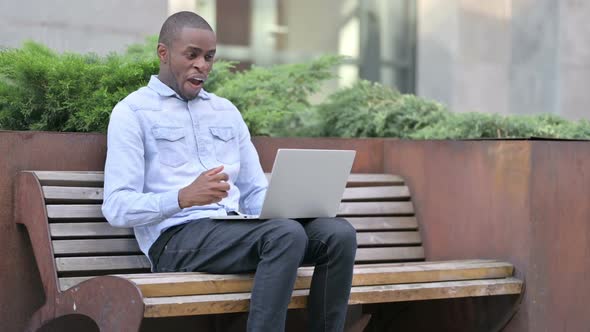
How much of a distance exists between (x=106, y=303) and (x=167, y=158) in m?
0.79

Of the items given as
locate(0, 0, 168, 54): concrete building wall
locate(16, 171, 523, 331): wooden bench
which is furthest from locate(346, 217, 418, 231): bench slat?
locate(0, 0, 168, 54): concrete building wall

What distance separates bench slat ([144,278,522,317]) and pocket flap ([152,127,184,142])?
74 centimetres

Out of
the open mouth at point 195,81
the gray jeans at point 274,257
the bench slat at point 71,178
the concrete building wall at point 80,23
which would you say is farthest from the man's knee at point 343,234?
the concrete building wall at point 80,23

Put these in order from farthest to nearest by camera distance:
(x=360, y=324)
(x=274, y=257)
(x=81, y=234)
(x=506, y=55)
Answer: (x=506, y=55) < (x=360, y=324) < (x=81, y=234) < (x=274, y=257)

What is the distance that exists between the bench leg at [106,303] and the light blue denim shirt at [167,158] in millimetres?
337

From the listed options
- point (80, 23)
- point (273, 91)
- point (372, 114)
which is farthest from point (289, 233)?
point (80, 23)

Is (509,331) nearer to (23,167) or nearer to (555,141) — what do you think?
(555,141)

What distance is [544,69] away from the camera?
34.9 ft

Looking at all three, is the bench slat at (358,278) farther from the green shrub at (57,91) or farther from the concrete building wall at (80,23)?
the concrete building wall at (80,23)

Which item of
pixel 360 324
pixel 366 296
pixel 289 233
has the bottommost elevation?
pixel 360 324

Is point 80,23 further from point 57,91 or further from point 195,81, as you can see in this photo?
point 195,81

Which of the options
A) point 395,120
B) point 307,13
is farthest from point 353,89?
point 307,13

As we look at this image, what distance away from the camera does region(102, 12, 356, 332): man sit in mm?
4090

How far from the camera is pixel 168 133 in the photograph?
4.50 metres
